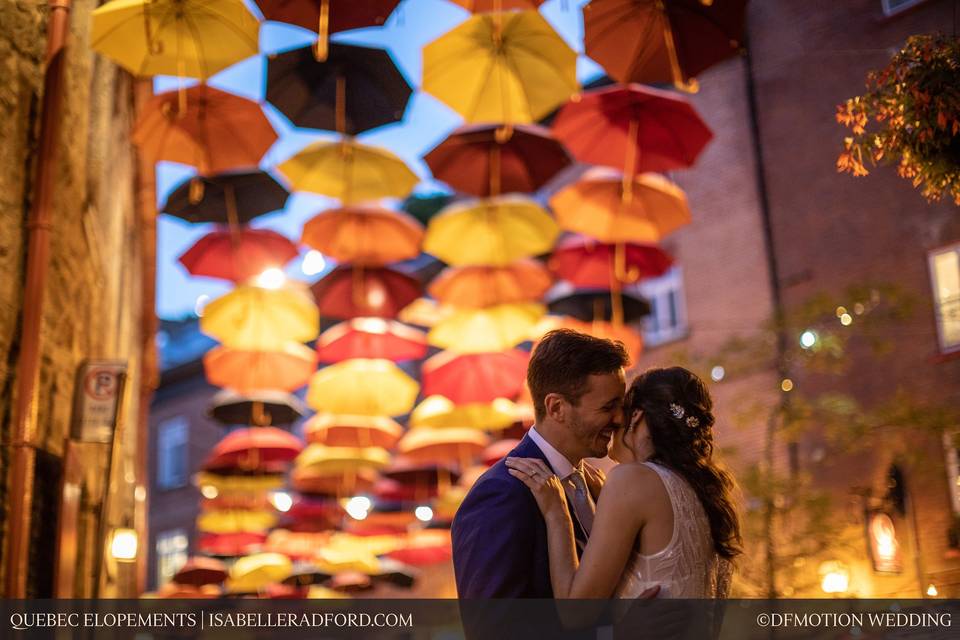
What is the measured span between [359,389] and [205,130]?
629cm

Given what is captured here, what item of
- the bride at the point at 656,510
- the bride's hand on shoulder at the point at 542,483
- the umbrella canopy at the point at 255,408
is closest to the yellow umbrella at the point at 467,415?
the umbrella canopy at the point at 255,408

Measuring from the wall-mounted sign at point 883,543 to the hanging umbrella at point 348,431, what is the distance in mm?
9908

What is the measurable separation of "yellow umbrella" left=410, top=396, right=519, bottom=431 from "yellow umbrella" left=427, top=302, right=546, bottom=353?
3.39 ft

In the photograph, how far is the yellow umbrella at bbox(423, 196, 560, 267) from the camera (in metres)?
14.1

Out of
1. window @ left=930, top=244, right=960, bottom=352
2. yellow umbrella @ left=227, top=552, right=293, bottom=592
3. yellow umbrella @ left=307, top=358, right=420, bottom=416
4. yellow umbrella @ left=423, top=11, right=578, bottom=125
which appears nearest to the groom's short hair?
window @ left=930, top=244, right=960, bottom=352

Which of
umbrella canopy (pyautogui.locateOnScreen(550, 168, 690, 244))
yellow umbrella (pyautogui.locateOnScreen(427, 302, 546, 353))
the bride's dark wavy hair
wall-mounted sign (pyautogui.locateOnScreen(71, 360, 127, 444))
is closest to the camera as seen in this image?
the bride's dark wavy hair

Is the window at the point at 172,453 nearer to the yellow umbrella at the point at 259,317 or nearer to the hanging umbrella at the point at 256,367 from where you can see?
the hanging umbrella at the point at 256,367

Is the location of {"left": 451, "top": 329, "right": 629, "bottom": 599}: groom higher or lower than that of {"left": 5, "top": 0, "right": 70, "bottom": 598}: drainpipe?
lower

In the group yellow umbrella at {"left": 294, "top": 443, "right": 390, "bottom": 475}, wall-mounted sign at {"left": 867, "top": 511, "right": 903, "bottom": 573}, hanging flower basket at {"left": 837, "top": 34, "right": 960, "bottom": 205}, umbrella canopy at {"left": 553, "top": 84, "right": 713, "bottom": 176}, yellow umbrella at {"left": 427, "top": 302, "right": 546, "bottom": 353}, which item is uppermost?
umbrella canopy at {"left": 553, "top": 84, "right": 713, "bottom": 176}

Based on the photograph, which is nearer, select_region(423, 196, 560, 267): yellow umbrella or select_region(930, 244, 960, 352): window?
select_region(930, 244, 960, 352): window

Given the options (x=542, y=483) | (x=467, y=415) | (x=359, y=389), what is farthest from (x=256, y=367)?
(x=542, y=483)

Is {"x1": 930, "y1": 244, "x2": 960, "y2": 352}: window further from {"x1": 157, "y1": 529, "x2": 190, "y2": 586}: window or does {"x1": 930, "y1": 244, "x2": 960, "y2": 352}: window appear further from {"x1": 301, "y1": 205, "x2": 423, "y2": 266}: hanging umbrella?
{"x1": 157, "y1": 529, "x2": 190, "y2": 586}: window

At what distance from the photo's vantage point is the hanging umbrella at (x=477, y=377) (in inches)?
636

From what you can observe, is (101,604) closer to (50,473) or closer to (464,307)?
(50,473)
